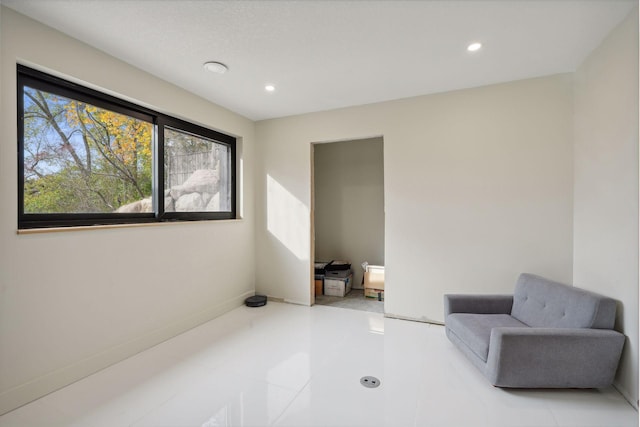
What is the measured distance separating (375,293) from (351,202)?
1512mm

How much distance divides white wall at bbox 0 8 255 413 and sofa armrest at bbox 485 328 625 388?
2.86 meters

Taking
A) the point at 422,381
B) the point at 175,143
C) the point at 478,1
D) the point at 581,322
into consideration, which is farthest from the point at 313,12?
the point at 581,322

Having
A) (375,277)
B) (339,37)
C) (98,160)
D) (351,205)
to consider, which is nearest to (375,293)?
(375,277)

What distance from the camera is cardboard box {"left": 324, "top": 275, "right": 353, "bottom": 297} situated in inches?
163

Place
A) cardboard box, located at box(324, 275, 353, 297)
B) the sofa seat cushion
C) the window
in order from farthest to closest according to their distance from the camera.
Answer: cardboard box, located at box(324, 275, 353, 297), the sofa seat cushion, the window

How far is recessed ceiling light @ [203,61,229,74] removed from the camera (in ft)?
7.86

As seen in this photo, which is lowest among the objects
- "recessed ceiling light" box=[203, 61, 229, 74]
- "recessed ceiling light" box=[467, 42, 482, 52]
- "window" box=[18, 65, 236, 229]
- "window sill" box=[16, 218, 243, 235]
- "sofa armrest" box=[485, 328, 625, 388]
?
"sofa armrest" box=[485, 328, 625, 388]

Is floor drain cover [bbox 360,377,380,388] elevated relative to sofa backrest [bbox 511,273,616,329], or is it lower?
lower

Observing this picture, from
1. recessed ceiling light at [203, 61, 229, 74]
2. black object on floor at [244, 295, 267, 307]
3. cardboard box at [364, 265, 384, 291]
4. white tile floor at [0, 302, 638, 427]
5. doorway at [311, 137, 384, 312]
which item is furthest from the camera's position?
doorway at [311, 137, 384, 312]

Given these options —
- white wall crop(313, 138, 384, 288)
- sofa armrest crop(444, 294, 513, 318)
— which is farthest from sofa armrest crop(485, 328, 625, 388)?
white wall crop(313, 138, 384, 288)

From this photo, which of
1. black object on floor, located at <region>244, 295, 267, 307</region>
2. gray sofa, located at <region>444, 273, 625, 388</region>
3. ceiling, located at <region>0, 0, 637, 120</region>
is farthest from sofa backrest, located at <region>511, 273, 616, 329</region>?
black object on floor, located at <region>244, 295, 267, 307</region>

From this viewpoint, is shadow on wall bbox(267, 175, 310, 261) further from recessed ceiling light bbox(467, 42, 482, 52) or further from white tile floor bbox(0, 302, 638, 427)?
recessed ceiling light bbox(467, 42, 482, 52)

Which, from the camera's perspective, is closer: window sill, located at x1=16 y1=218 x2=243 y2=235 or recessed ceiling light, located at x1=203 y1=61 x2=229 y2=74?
window sill, located at x1=16 y1=218 x2=243 y2=235

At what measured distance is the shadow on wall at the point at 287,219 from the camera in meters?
3.75
